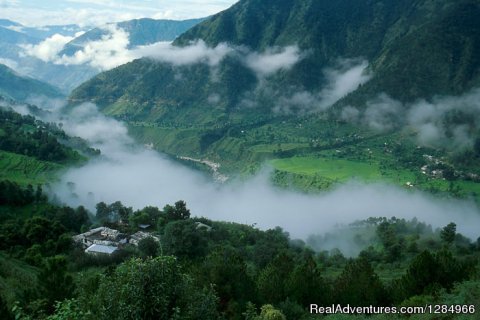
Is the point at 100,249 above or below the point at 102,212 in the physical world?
below

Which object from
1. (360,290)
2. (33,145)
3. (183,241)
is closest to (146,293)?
(360,290)

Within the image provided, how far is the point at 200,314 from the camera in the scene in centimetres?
1833

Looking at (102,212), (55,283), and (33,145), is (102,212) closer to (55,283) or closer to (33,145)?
(33,145)

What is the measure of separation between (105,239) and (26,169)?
57.2 m

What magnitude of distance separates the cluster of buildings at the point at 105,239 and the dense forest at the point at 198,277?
3.16m

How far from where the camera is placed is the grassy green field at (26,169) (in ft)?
377

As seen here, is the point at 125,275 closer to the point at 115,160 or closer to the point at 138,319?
the point at 138,319

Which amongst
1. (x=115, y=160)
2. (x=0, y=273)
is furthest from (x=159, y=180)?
(x=0, y=273)

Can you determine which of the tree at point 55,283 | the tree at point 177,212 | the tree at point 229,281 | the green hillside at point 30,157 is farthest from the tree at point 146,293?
the green hillside at point 30,157

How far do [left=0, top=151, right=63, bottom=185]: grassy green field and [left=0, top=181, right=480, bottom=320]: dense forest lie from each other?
1075 inches

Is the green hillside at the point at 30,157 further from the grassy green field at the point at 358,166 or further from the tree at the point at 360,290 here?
the tree at the point at 360,290

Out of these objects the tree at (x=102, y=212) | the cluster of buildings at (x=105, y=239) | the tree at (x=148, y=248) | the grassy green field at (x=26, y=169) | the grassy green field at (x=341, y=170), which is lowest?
the tree at (x=148, y=248)

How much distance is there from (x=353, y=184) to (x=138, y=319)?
139929 millimetres

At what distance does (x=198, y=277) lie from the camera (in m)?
31.9
